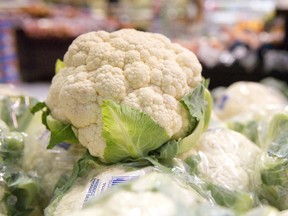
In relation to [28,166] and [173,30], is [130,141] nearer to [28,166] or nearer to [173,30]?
[28,166]

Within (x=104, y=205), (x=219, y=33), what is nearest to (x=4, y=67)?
(x=219, y=33)

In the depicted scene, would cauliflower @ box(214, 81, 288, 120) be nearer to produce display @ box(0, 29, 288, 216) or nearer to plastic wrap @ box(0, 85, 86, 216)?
produce display @ box(0, 29, 288, 216)

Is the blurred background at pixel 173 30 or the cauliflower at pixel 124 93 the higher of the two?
the cauliflower at pixel 124 93

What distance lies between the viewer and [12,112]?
1321mm

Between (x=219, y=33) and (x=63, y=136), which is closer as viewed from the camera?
(x=63, y=136)

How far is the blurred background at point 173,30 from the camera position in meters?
3.68

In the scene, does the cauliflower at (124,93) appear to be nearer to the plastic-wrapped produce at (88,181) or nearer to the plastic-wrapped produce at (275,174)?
the plastic-wrapped produce at (88,181)

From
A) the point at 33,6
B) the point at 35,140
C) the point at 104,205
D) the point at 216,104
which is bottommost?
the point at 33,6

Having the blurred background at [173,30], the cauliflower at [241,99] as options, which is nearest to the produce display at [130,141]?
the cauliflower at [241,99]

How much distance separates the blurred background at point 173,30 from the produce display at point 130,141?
8.22ft

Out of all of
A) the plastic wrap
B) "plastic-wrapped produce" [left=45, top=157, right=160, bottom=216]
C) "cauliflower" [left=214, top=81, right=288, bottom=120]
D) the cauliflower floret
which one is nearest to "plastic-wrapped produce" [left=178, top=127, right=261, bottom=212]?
the cauliflower floret

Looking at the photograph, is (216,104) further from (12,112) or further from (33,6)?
(33,6)

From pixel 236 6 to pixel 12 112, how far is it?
17.0ft

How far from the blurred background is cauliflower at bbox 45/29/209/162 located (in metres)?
2.61
